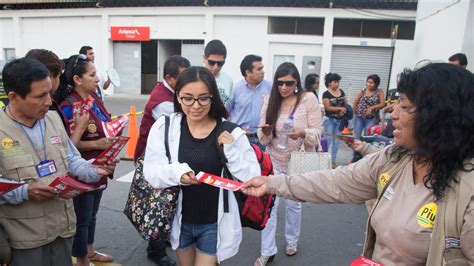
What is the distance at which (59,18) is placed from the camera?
21.1 m

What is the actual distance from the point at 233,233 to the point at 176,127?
0.80 m

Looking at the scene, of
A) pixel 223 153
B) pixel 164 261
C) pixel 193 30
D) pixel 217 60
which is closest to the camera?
pixel 223 153

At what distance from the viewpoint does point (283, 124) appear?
11.7 ft

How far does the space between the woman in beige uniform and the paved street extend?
221 cm

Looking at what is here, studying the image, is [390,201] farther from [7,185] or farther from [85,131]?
[85,131]

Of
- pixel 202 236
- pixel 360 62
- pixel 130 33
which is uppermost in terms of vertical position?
pixel 130 33

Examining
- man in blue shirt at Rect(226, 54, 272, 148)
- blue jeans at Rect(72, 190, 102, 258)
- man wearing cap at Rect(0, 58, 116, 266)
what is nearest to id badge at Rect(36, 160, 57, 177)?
man wearing cap at Rect(0, 58, 116, 266)

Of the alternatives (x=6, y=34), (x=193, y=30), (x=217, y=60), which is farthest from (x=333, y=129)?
(x=6, y=34)

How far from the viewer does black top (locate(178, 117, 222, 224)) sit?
230cm

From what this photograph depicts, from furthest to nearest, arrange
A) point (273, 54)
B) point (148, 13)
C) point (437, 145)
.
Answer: point (148, 13) < point (273, 54) < point (437, 145)

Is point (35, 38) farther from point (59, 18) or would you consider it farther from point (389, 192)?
point (389, 192)

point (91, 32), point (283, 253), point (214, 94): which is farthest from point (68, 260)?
point (91, 32)

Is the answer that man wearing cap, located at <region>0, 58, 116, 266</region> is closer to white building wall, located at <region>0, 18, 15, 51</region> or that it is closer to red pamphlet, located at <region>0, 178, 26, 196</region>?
red pamphlet, located at <region>0, 178, 26, 196</region>

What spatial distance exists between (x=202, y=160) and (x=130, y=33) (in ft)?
64.3
